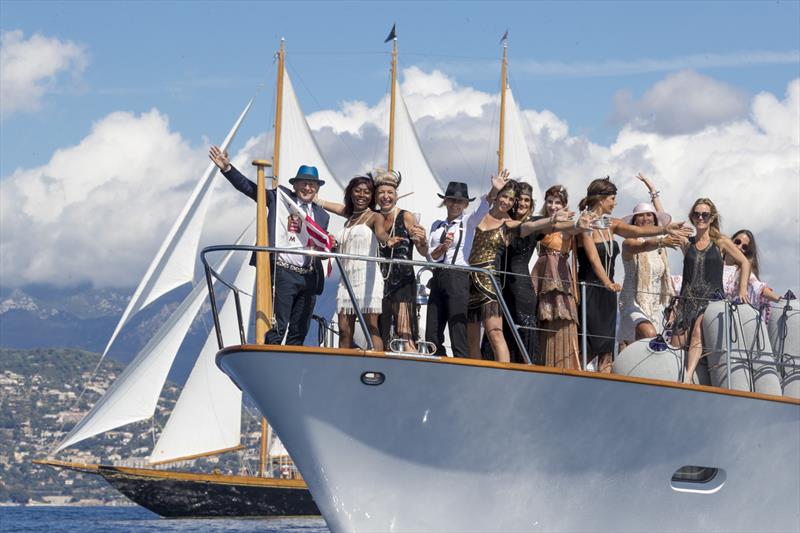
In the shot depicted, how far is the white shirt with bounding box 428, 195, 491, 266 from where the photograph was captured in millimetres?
12484

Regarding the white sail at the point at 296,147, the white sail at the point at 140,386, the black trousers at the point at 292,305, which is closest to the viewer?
the black trousers at the point at 292,305

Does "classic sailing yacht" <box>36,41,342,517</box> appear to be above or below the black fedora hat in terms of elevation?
above

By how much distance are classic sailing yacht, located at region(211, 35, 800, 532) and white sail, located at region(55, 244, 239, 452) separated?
1179 inches

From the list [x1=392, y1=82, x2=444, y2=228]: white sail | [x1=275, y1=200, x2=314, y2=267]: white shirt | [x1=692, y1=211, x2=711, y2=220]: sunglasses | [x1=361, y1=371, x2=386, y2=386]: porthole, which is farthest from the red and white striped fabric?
[x1=392, y1=82, x2=444, y2=228]: white sail

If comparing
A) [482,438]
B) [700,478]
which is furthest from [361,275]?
[700,478]

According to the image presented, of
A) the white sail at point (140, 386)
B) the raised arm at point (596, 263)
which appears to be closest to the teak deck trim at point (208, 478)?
the white sail at point (140, 386)

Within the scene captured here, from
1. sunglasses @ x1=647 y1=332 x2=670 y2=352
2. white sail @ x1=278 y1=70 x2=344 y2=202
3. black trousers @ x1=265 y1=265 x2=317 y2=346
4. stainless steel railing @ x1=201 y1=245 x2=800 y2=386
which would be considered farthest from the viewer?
white sail @ x1=278 y1=70 x2=344 y2=202

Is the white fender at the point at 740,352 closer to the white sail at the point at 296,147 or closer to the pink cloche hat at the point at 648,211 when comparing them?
the pink cloche hat at the point at 648,211

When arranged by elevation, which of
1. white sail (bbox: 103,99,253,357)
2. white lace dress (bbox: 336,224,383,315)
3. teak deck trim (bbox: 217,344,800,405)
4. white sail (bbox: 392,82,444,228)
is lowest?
teak deck trim (bbox: 217,344,800,405)

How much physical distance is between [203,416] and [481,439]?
33.1 metres

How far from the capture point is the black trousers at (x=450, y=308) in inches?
482

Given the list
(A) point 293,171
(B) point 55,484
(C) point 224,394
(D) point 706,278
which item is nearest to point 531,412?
(D) point 706,278

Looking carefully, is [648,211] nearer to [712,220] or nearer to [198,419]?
[712,220]

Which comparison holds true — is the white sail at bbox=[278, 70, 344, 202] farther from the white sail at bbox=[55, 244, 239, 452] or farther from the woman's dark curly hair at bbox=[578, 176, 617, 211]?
the woman's dark curly hair at bbox=[578, 176, 617, 211]
